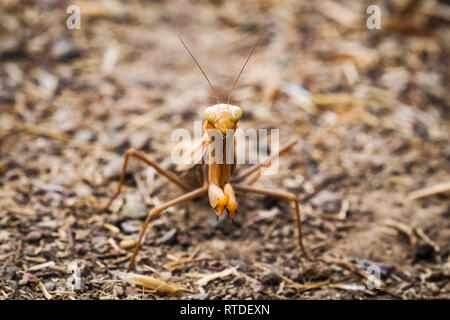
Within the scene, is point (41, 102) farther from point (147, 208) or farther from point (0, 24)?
point (147, 208)

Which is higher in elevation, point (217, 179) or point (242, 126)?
point (242, 126)

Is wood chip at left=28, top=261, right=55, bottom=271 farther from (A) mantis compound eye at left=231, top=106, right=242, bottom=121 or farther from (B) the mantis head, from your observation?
(A) mantis compound eye at left=231, top=106, right=242, bottom=121

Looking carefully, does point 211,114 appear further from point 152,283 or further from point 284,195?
point 152,283

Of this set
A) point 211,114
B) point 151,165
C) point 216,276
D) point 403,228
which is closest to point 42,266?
point 151,165

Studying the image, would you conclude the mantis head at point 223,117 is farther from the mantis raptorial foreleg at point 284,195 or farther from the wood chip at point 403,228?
the wood chip at point 403,228

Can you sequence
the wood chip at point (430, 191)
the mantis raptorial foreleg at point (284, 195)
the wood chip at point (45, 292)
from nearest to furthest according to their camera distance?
1. the wood chip at point (45, 292)
2. the mantis raptorial foreleg at point (284, 195)
3. the wood chip at point (430, 191)

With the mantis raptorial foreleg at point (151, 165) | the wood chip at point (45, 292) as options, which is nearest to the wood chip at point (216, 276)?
the mantis raptorial foreleg at point (151, 165)
